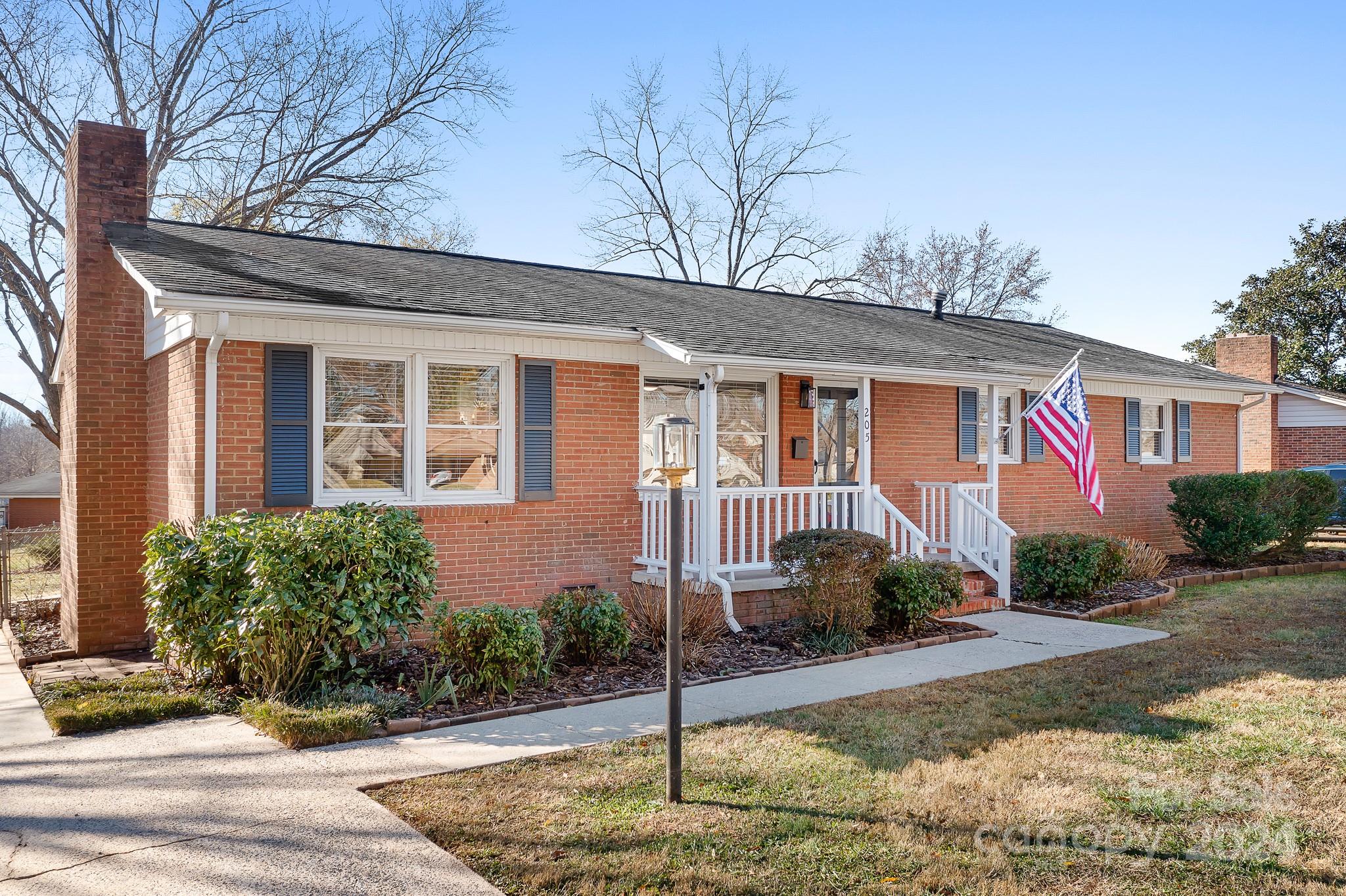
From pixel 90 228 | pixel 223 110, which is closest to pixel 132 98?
pixel 223 110

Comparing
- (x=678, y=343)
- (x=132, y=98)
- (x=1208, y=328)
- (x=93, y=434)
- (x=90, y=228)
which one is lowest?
(x=93, y=434)

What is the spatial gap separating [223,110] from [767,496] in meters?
17.7

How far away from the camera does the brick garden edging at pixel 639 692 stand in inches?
248

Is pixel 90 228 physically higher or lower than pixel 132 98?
lower

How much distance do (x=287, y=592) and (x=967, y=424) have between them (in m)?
10.2

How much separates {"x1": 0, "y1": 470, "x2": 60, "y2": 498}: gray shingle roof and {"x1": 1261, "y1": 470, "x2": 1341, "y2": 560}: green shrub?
26.6 meters

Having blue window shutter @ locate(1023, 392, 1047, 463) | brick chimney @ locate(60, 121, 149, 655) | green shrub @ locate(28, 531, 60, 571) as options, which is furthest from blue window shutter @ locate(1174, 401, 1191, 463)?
green shrub @ locate(28, 531, 60, 571)

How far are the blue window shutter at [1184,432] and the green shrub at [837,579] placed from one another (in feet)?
33.8

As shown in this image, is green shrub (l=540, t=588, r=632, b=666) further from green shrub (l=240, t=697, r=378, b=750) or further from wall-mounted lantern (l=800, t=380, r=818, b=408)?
wall-mounted lantern (l=800, t=380, r=818, b=408)

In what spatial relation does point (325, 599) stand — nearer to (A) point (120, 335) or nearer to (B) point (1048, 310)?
(A) point (120, 335)

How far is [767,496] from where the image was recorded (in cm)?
1036

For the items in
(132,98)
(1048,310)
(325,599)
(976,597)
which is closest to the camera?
(325,599)

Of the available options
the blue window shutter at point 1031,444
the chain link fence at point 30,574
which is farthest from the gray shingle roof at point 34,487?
the blue window shutter at point 1031,444

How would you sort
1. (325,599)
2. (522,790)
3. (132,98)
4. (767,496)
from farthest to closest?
(132,98)
(767,496)
(325,599)
(522,790)
